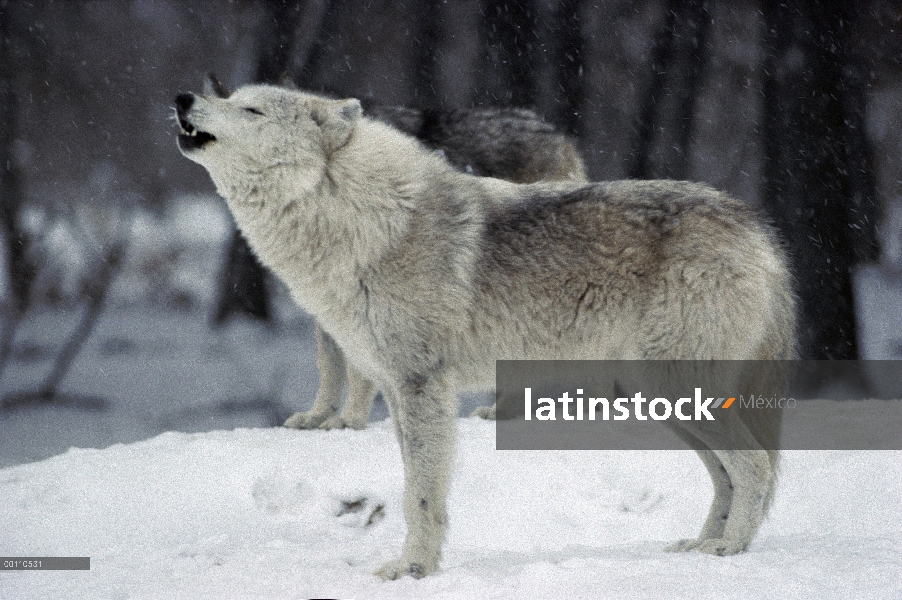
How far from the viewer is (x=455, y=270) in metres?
2.77

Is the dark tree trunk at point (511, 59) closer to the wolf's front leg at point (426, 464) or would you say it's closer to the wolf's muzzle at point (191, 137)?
the wolf's muzzle at point (191, 137)

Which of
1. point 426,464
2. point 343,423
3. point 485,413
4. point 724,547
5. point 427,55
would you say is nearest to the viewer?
point 426,464

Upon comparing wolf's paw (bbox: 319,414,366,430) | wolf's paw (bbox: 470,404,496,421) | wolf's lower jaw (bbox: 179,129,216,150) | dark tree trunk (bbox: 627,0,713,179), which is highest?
dark tree trunk (bbox: 627,0,713,179)

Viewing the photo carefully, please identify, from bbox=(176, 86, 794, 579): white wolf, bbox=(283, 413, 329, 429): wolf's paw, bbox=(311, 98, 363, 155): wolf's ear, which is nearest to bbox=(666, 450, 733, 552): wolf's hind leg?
bbox=(176, 86, 794, 579): white wolf

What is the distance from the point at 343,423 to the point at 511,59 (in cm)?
289

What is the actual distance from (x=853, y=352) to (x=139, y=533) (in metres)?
4.98

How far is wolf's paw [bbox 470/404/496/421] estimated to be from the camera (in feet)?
16.5

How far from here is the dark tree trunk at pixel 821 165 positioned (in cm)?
567

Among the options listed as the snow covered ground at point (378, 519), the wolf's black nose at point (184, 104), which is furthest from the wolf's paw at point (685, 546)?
the wolf's black nose at point (184, 104)

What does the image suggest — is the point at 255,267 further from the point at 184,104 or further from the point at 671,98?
the point at 671,98

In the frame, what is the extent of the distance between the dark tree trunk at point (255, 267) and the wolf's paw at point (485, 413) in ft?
5.02

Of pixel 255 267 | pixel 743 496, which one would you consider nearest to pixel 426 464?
pixel 743 496

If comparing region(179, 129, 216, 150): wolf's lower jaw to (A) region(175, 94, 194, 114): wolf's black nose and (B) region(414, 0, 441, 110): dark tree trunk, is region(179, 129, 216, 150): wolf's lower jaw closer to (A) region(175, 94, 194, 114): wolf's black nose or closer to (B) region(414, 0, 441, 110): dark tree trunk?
(A) region(175, 94, 194, 114): wolf's black nose

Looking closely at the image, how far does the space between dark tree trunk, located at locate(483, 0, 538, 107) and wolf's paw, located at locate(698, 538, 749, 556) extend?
145 inches
